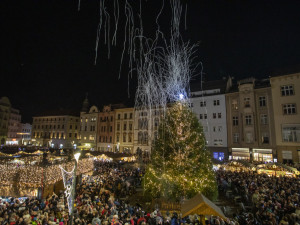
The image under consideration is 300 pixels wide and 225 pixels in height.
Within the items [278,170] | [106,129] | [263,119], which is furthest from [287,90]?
[106,129]

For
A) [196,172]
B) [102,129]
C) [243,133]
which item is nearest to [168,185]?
[196,172]

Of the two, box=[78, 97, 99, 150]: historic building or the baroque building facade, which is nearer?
the baroque building facade

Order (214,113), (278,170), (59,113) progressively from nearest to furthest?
(278,170) → (214,113) → (59,113)

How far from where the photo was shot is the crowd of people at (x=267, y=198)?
30.0 ft

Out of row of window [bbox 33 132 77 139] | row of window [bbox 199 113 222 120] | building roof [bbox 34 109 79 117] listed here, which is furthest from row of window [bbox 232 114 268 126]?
building roof [bbox 34 109 79 117]

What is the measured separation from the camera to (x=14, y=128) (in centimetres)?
8019

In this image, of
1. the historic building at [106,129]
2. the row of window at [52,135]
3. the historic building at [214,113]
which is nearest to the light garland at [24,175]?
the historic building at [214,113]

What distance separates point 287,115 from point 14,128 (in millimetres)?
92529

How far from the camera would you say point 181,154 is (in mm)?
13297

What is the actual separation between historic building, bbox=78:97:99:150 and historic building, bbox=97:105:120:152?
5.43 feet

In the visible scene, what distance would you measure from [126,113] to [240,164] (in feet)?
Result: 107

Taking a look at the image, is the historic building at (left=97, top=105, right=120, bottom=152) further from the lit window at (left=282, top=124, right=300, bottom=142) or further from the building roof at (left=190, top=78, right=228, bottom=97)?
the lit window at (left=282, top=124, right=300, bottom=142)

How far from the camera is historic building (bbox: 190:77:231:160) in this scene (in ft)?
114

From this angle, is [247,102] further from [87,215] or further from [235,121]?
[87,215]
